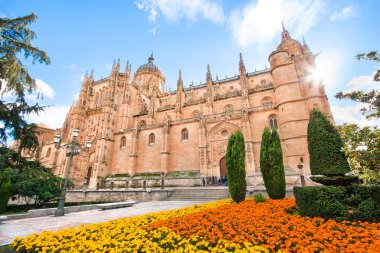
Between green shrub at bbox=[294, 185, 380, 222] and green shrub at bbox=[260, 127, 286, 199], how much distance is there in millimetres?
3927

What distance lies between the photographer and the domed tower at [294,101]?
68.7 feet

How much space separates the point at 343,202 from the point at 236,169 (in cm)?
561

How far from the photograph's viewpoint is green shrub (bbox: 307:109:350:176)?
718 centimetres

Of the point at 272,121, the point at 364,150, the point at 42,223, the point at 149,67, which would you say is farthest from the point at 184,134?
the point at 149,67

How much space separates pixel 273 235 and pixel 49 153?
47205 millimetres

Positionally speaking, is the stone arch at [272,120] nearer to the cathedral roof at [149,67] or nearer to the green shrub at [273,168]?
the green shrub at [273,168]

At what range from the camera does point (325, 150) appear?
7.58 metres

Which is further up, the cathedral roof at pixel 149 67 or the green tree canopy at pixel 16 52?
A: the cathedral roof at pixel 149 67

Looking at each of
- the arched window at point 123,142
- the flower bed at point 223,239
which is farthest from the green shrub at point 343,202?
the arched window at point 123,142

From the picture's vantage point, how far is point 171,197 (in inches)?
682

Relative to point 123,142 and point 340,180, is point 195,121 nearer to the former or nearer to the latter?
point 123,142

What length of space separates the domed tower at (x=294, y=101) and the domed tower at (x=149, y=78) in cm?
3026

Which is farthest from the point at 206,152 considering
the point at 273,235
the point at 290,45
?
the point at 290,45

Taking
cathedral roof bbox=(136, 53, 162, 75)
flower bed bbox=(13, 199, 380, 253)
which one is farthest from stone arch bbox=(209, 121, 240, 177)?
cathedral roof bbox=(136, 53, 162, 75)
